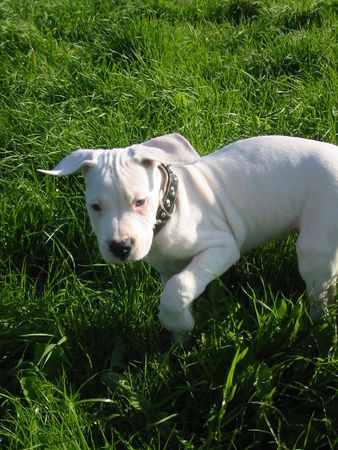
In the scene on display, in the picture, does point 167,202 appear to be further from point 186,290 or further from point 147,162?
point 186,290

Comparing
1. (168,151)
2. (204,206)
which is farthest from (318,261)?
(168,151)

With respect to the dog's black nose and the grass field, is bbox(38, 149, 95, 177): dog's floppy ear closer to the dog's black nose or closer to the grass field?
the dog's black nose

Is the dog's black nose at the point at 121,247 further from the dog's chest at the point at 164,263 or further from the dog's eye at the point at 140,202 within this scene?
the dog's chest at the point at 164,263

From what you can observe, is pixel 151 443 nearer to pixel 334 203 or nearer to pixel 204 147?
pixel 334 203

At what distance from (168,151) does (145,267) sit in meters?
0.73

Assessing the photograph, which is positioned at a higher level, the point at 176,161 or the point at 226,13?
the point at 176,161

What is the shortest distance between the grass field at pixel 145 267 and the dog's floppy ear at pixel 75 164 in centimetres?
67

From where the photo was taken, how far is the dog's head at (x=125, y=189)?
256 cm

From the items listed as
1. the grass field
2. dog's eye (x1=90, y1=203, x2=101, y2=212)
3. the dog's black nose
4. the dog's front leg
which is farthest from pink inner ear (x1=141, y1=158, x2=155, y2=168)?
the grass field

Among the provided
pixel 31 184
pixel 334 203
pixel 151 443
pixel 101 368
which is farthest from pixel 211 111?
pixel 151 443

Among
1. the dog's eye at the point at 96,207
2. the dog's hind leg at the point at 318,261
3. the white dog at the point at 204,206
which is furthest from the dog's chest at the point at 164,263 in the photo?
the dog's hind leg at the point at 318,261

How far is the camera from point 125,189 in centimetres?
259

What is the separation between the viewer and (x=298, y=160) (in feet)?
9.89

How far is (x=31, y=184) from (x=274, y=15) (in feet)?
9.82
